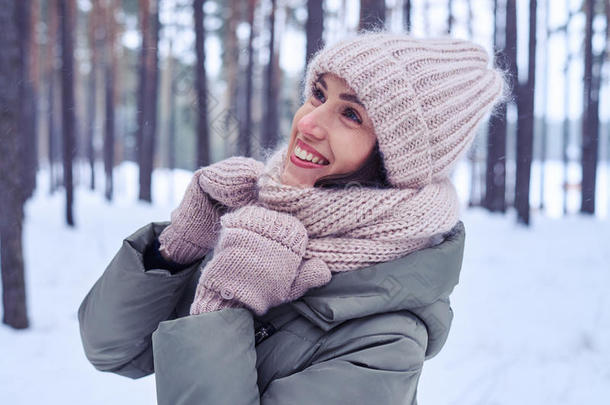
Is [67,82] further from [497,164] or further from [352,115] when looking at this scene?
[497,164]

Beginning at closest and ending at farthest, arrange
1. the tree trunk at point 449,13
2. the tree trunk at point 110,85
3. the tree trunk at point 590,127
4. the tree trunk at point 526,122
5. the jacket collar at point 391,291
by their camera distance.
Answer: the jacket collar at point 391,291
the tree trunk at point 526,122
the tree trunk at point 590,127
the tree trunk at point 449,13
the tree trunk at point 110,85

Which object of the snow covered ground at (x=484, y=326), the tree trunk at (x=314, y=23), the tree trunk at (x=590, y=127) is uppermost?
the tree trunk at (x=314, y=23)

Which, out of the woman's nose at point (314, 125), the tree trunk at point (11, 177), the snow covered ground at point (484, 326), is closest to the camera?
the woman's nose at point (314, 125)

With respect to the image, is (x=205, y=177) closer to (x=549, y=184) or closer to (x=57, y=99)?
(x=549, y=184)

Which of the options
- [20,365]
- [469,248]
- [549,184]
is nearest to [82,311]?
[20,365]

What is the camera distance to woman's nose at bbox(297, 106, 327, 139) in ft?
3.77

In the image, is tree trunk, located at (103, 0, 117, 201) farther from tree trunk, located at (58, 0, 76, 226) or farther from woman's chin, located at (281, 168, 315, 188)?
woman's chin, located at (281, 168, 315, 188)

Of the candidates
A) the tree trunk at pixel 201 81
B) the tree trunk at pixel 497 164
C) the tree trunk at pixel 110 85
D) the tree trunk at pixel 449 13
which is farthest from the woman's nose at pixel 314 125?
the tree trunk at pixel 110 85

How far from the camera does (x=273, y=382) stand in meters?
1.00

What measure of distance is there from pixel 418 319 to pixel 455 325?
3.43 m

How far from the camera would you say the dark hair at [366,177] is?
1192 mm

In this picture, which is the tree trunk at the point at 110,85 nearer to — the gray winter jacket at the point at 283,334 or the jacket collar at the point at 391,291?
the gray winter jacket at the point at 283,334

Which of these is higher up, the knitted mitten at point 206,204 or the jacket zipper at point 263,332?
the knitted mitten at point 206,204

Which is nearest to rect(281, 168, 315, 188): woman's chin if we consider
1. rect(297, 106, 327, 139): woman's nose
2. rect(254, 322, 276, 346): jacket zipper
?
rect(297, 106, 327, 139): woman's nose
